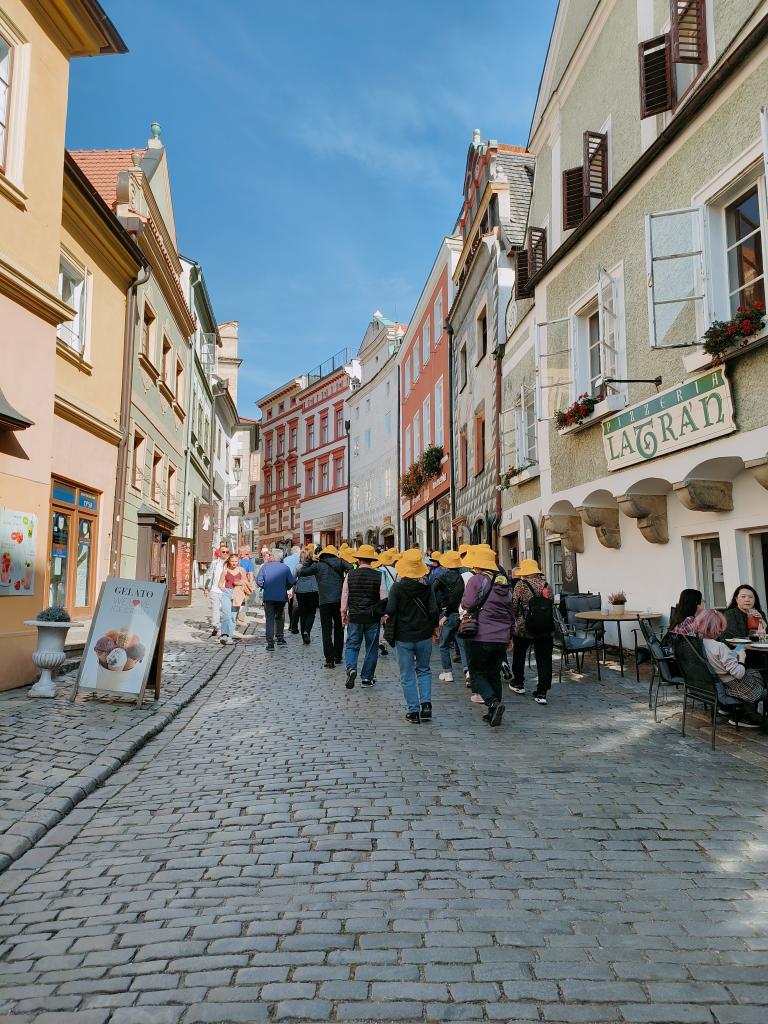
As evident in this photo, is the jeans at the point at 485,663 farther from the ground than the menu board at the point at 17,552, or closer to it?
closer to it

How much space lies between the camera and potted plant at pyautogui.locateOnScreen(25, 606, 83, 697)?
864 centimetres

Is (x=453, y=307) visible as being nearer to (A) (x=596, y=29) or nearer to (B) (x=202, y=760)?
(A) (x=596, y=29)

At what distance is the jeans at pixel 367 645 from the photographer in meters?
10.7

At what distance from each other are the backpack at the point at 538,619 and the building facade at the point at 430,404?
53.5 feet

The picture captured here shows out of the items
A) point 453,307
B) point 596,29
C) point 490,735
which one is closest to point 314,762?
point 490,735

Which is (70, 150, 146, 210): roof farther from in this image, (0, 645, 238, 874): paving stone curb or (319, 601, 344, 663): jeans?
(0, 645, 238, 874): paving stone curb

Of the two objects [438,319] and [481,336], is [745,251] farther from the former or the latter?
[438,319]

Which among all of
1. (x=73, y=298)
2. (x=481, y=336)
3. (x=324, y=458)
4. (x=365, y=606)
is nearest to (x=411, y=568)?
(x=365, y=606)

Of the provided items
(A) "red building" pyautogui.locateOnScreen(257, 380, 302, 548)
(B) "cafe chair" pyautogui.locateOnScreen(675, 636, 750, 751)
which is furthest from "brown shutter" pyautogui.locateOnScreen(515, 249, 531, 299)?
(A) "red building" pyautogui.locateOnScreen(257, 380, 302, 548)

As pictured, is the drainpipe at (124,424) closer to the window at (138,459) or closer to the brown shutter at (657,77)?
the window at (138,459)

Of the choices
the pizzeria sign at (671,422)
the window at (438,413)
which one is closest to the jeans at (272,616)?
the pizzeria sign at (671,422)

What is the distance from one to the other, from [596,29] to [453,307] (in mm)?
12530

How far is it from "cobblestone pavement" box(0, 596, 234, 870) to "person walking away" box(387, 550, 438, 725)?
2.50 metres

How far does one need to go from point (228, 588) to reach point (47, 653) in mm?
6948
